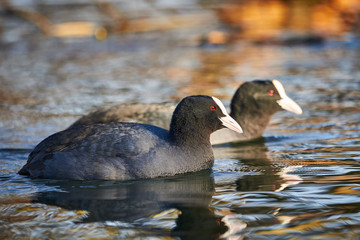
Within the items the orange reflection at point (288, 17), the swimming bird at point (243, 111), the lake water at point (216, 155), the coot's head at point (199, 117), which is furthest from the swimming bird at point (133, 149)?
the orange reflection at point (288, 17)

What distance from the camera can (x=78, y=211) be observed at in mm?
5008

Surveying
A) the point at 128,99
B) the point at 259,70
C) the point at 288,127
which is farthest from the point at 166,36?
the point at 288,127

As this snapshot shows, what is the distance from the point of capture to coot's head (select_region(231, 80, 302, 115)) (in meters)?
8.34

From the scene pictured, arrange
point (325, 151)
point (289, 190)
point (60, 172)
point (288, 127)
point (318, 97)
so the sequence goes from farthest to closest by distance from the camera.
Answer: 1. point (318, 97)
2. point (288, 127)
3. point (325, 151)
4. point (60, 172)
5. point (289, 190)

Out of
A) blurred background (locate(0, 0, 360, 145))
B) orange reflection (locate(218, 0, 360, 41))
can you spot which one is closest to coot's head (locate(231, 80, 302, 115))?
blurred background (locate(0, 0, 360, 145))

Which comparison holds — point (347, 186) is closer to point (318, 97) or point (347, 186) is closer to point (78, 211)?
point (78, 211)

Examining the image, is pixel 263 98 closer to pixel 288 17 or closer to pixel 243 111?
pixel 243 111

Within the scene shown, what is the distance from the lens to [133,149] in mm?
5855

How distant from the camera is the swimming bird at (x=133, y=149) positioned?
19.2 ft

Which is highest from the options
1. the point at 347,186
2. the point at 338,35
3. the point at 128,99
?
the point at 338,35

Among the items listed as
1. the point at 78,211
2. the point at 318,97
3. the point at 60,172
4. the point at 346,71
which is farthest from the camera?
the point at 346,71

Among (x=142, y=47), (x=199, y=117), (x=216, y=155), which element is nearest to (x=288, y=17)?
(x=142, y=47)

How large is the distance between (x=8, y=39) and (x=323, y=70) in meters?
9.99

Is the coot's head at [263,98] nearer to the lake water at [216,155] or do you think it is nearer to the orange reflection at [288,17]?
the lake water at [216,155]
